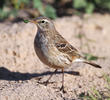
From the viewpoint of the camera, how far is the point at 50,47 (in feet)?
20.3

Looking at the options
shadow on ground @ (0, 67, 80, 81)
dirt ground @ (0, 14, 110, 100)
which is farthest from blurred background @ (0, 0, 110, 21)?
shadow on ground @ (0, 67, 80, 81)

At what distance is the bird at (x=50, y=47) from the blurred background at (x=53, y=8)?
2929 millimetres

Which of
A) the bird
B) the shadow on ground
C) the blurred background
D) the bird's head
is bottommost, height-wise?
the shadow on ground

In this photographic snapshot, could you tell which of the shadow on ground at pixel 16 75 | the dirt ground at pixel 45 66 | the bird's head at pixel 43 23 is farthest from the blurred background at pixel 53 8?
the bird's head at pixel 43 23

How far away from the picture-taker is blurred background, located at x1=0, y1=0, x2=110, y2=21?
973 centimetres

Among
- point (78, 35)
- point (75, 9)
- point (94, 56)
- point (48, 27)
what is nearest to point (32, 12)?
point (75, 9)

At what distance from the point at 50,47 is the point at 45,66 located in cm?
159

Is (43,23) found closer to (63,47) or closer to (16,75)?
(63,47)

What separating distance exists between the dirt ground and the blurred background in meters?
0.40

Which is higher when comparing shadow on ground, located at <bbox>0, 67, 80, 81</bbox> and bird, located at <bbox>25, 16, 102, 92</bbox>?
bird, located at <bbox>25, 16, 102, 92</bbox>

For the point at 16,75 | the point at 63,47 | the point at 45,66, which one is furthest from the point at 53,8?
the point at 63,47

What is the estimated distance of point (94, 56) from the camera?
819 centimetres

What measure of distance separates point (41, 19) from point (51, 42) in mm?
561

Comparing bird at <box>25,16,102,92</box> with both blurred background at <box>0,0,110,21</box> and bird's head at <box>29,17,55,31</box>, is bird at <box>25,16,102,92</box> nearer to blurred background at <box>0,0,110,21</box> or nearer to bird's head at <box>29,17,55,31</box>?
bird's head at <box>29,17,55,31</box>
